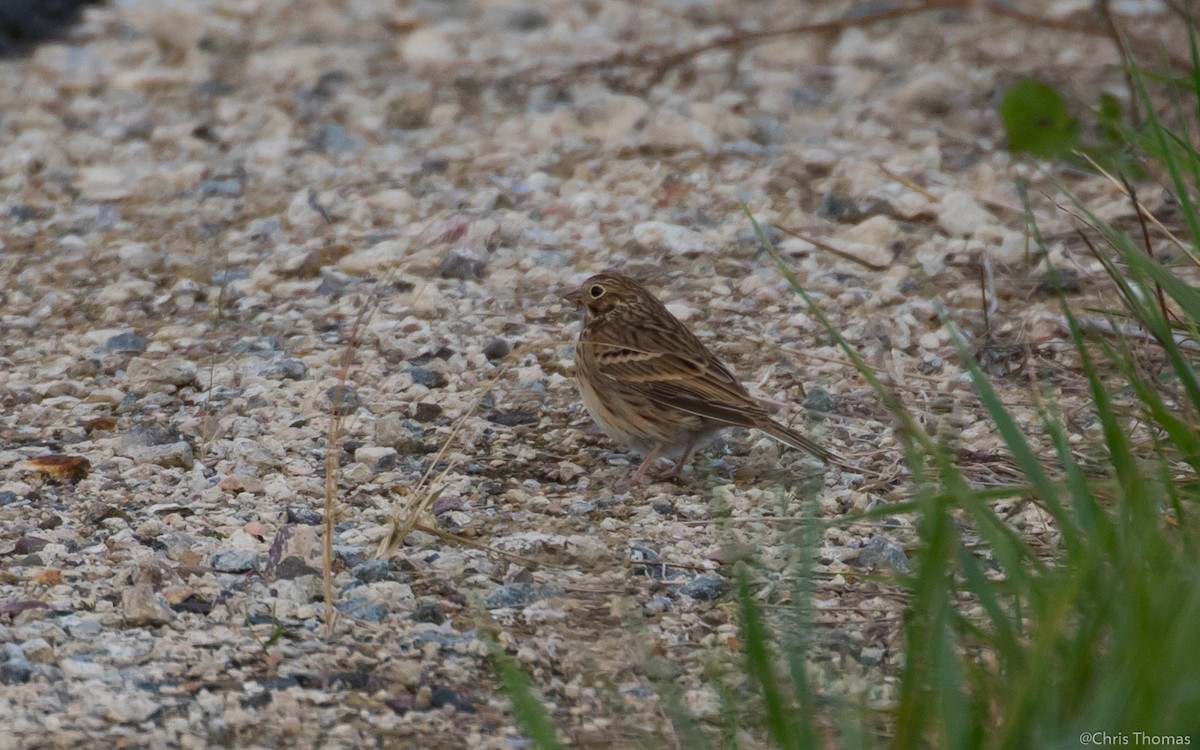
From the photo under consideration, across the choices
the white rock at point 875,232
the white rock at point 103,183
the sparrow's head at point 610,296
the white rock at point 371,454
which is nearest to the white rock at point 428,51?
the white rock at point 103,183

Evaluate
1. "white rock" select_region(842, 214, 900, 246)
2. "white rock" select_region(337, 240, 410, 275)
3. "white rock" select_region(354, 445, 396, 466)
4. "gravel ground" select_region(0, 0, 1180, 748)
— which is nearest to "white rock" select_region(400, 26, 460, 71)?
"gravel ground" select_region(0, 0, 1180, 748)

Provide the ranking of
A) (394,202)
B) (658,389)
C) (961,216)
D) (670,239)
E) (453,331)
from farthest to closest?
(394,202), (961,216), (670,239), (453,331), (658,389)

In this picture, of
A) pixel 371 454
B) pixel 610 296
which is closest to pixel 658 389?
pixel 610 296

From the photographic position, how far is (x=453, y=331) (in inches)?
251

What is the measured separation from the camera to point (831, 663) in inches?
160

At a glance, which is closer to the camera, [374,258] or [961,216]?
[374,258]

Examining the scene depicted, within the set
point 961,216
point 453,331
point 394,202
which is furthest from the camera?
point 394,202

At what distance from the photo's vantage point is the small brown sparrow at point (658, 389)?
5406 mm

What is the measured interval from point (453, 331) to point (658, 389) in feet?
3.75

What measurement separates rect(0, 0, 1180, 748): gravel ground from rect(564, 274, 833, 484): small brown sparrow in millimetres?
166

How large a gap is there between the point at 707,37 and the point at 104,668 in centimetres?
740

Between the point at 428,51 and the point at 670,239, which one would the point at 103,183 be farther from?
the point at 670,239

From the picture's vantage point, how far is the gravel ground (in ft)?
13.3

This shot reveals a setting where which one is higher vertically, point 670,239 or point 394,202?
point 394,202
